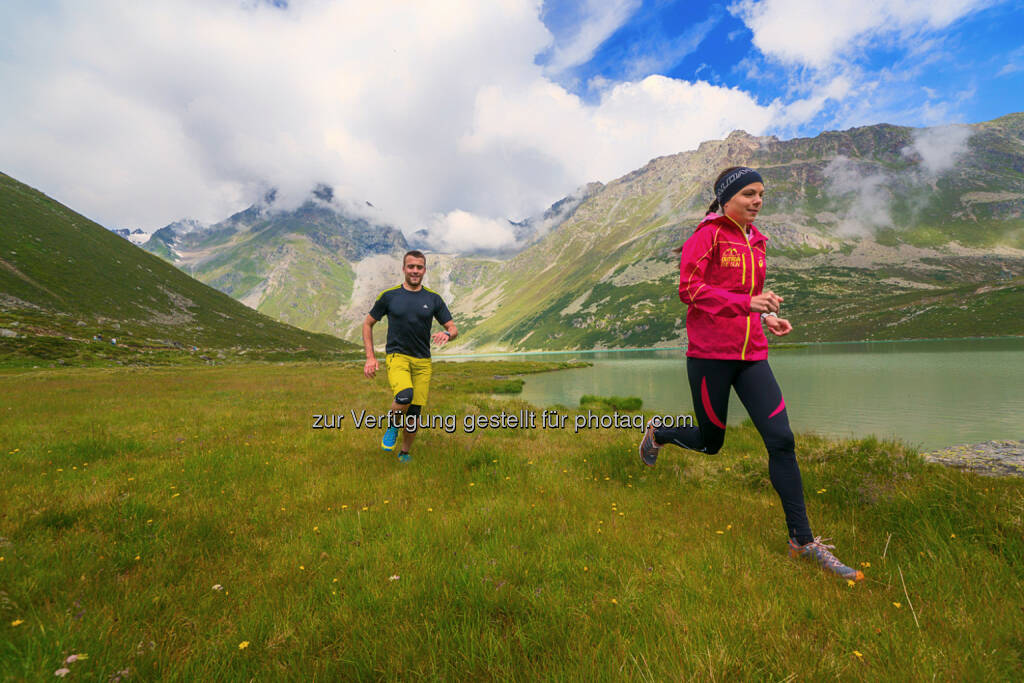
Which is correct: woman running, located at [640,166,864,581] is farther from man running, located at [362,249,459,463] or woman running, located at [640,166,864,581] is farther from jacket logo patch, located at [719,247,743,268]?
man running, located at [362,249,459,463]

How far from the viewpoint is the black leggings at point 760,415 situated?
398 cm

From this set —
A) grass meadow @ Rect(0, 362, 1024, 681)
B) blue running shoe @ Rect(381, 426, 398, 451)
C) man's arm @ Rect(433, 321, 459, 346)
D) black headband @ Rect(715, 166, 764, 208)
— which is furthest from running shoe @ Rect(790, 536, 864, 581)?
blue running shoe @ Rect(381, 426, 398, 451)

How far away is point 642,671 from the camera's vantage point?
2.11 metres

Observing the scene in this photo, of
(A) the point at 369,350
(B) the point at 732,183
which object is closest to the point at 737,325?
(B) the point at 732,183

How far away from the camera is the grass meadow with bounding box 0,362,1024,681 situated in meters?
2.21

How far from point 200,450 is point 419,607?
26.5 ft

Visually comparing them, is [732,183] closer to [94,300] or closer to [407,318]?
[407,318]

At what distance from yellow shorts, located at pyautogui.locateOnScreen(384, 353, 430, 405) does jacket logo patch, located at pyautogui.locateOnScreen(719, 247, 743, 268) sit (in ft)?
19.3

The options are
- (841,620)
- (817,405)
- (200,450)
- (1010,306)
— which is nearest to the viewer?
(841,620)

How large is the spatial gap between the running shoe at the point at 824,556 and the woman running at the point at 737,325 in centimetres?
10

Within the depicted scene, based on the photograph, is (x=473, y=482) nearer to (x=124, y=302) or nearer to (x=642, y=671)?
(x=642, y=671)

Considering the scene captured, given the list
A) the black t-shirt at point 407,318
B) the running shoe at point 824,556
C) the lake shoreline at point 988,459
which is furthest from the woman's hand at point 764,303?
the black t-shirt at point 407,318

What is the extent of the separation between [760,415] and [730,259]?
181cm

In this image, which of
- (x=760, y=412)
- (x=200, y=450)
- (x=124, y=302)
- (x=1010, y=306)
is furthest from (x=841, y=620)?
(x=1010, y=306)
